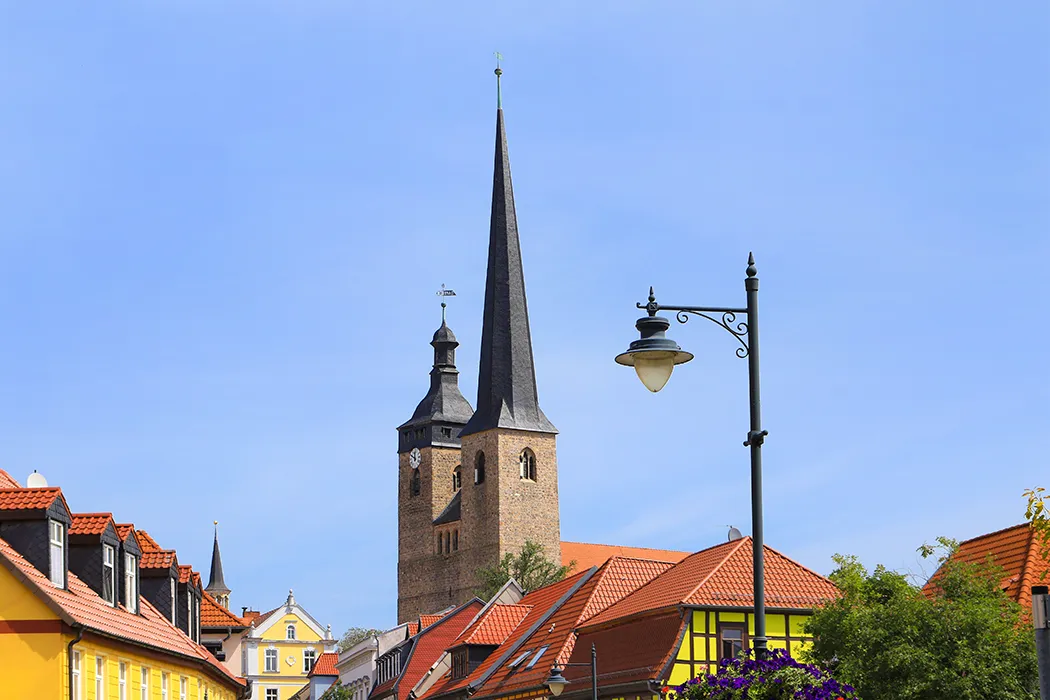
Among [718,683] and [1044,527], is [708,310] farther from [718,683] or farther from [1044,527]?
[1044,527]

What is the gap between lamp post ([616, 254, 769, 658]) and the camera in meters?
14.1

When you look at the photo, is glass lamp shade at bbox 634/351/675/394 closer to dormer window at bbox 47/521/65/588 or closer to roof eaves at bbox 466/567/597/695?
dormer window at bbox 47/521/65/588

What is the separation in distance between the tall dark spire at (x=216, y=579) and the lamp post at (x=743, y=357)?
163237 millimetres

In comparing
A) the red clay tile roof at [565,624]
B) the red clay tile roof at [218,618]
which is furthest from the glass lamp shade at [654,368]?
the red clay tile roof at [218,618]

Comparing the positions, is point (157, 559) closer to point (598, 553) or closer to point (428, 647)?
point (428, 647)

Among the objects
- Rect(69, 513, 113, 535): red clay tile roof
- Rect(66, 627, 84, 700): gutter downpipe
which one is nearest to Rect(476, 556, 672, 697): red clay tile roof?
Rect(69, 513, 113, 535): red clay tile roof

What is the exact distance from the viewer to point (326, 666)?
103438 mm

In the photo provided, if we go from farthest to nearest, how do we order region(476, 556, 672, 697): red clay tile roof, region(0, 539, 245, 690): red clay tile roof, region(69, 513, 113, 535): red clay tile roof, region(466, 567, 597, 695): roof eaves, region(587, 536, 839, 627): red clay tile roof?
region(466, 567, 597, 695): roof eaves < region(476, 556, 672, 697): red clay tile roof < region(587, 536, 839, 627): red clay tile roof < region(69, 513, 113, 535): red clay tile roof < region(0, 539, 245, 690): red clay tile roof

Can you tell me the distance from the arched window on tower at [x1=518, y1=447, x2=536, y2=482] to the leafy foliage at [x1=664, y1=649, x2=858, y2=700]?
397 feet

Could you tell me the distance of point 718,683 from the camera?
48.4ft

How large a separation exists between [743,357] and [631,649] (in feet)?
81.4

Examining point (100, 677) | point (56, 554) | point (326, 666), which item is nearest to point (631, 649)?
point (100, 677)

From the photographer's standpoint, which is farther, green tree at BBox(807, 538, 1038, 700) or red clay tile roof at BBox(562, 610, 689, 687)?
red clay tile roof at BBox(562, 610, 689, 687)

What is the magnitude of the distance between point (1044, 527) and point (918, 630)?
10.1 m
